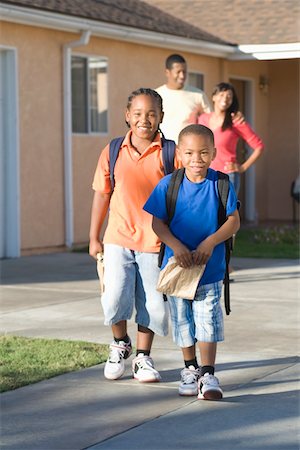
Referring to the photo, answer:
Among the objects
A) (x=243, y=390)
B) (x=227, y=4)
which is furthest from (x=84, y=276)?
(x=227, y=4)

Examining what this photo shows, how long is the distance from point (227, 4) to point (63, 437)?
15876 millimetres

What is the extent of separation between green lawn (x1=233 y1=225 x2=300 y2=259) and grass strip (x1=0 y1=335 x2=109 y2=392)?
6.41 metres

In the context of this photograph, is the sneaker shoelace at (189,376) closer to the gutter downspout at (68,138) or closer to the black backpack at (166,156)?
the black backpack at (166,156)

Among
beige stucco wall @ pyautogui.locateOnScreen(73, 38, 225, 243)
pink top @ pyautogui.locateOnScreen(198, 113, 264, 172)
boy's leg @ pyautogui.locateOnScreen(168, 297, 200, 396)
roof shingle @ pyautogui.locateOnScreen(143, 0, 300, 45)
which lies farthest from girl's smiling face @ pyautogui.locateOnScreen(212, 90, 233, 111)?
roof shingle @ pyautogui.locateOnScreen(143, 0, 300, 45)

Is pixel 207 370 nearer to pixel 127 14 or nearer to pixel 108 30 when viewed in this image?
pixel 108 30

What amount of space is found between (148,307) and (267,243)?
9131 mm

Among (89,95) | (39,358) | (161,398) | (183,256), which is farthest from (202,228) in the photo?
(89,95)

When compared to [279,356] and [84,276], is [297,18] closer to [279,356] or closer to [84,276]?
[84,276]

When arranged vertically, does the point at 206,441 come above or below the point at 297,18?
below

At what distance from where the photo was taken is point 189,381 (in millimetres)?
6207

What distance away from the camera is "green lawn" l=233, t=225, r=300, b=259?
45.9 ft

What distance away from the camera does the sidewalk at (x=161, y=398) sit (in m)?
5.31

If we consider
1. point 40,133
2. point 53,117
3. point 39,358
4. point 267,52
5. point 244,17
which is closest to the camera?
point 39,358

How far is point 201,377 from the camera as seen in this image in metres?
6.12
